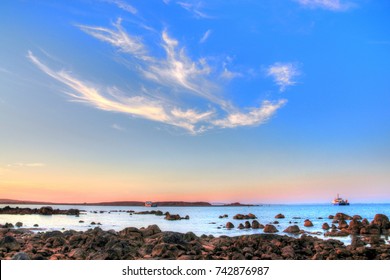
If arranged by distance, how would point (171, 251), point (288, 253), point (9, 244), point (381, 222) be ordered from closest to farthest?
1. point (171, 251)
2. point (288, 253)
3. point (9, 244)
4. point (381, 222)

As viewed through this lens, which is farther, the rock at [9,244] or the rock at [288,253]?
the rock at [9,244]

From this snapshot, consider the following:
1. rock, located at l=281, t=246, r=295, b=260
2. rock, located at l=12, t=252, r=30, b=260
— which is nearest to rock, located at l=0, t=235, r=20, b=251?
rock, located at l=12, t=252, r=30, b=260

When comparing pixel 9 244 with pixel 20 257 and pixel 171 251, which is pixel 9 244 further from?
Answer: pixel 171 251

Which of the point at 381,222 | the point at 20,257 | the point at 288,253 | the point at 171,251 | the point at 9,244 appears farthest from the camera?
the point at 381,222

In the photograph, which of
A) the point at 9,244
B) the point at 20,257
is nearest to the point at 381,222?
the point at 9,244

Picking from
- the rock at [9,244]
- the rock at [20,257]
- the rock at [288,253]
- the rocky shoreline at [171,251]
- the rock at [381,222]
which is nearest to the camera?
the rock at [20,257]

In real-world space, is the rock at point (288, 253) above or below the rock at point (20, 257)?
below

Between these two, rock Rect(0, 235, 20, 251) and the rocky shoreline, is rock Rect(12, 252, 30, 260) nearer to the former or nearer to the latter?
the rocky shoreline

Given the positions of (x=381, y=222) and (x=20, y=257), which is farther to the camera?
(x=381, y=222)

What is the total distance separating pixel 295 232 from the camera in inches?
1649

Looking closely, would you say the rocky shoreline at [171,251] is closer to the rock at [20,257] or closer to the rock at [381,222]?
the rock at [20,257]

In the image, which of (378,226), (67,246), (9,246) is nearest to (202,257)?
(67,246)

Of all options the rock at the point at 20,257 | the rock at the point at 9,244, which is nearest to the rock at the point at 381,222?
the rock at the point at 9,244
